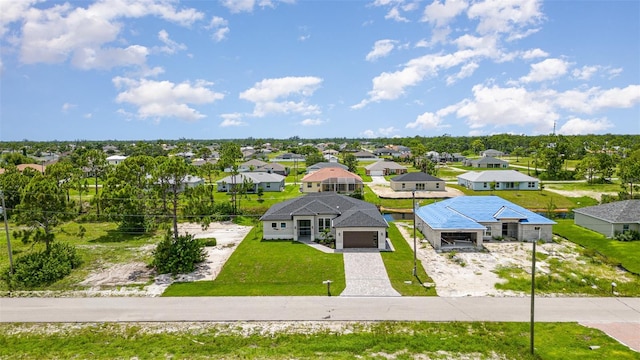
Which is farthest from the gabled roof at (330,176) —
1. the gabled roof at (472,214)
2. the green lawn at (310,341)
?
the green lawn at (310,341)

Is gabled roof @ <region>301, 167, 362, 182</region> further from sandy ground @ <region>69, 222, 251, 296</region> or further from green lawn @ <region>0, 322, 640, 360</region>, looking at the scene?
green lawn @ <region>0, 322, 640, 360</region>

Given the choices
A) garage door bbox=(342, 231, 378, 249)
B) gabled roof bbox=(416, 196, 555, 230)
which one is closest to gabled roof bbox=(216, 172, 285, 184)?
gabled roof bbox=(416, 196, 555, 230)

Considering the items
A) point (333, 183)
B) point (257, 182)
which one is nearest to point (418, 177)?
point (333, 183)

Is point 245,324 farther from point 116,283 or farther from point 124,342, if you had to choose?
point 116,283

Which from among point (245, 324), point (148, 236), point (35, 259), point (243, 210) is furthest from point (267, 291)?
point (243, 210)

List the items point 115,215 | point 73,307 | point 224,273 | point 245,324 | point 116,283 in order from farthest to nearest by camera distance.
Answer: point 115,215
point 224,273
point 116,283
point 73,307
point 245,324

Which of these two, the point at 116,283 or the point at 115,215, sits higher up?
the point at 115,215
